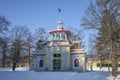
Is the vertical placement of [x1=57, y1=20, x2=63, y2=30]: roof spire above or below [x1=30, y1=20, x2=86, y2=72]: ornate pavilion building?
above

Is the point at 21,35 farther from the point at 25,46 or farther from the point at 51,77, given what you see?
the point at 51,77

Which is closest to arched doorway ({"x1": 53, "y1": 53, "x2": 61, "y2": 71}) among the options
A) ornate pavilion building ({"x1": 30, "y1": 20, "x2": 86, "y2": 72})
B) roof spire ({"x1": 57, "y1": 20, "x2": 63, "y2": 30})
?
ornate pavilion building ({"x1": 30, "y1": 20, "x2": 86, "y2": 72})

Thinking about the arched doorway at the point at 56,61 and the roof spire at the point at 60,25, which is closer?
the arched doorway at the point at 56,61

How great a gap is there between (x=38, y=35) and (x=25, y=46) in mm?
6151

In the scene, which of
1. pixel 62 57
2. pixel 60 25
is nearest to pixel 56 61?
pixel 62 57

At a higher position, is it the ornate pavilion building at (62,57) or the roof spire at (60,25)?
the roof spire at (60,25)

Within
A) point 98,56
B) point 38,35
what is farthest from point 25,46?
point 98,56

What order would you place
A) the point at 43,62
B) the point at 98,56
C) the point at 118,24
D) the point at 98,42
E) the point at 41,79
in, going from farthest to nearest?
1. the point at 43,62
2. the point at 98,56
3. the point at 98,42
4. the point at 118,24
5. the point at 41,79

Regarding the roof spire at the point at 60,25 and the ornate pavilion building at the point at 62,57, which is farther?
the roof spire at the point at 60,25

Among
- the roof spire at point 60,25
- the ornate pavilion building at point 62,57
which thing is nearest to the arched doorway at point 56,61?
the ornate pavilion building at point 62,57

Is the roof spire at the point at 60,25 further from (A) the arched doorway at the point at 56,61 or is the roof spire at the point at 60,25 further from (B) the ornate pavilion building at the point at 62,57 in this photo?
(A) the arched doorway at the point at 56,61

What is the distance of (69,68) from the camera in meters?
39.2

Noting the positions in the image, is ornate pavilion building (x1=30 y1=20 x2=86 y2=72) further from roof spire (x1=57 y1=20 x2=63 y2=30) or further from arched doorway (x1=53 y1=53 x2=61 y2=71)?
roof spire (x1=57 y1=20 x2=63 y2=30)

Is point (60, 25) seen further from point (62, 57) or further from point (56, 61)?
point (56, 61)
